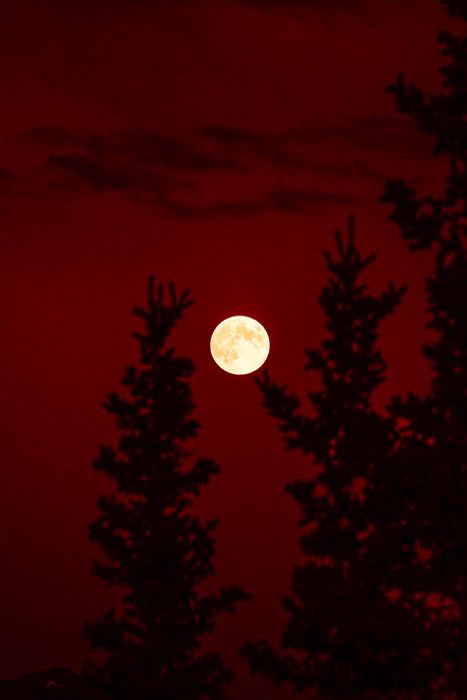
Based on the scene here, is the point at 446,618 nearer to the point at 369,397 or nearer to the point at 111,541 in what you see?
the point at 369,397

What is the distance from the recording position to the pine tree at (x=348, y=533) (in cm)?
1908

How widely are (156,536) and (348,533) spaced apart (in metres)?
4.04

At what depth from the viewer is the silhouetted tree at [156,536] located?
2248 cm

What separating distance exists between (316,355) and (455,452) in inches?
175

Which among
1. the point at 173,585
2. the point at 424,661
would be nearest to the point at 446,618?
the point at 424,661

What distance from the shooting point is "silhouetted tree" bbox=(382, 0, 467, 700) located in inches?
708

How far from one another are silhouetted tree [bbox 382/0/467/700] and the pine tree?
1.40 ft

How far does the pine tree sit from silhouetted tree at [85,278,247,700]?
216 cm

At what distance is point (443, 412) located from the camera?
1870 centimetres

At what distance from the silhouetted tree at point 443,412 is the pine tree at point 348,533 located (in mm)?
427

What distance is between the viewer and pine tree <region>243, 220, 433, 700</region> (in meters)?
19.1

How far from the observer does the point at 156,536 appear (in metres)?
22.7

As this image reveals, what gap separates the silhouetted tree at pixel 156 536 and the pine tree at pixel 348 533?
2.16 m

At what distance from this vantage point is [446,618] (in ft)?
61.4
